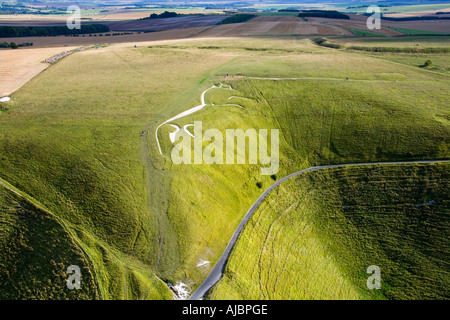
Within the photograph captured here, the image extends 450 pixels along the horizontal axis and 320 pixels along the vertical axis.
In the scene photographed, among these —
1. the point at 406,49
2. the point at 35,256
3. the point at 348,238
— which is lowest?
the point at 348,238

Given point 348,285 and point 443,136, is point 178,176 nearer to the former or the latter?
point 348,285

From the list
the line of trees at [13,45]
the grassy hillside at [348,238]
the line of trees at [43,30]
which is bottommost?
the grassy hillside at [348,238]

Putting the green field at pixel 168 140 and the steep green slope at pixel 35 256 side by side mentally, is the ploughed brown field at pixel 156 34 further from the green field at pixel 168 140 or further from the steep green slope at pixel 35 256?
the steep green slope at pixel 35 256

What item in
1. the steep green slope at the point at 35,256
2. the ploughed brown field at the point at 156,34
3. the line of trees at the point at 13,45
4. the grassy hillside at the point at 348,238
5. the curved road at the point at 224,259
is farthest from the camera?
the line of trees at the point at 13,45

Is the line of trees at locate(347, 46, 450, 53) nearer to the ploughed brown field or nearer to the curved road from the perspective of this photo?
the ploughed brown field

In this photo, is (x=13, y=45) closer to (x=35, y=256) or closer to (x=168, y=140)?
(x=168, y=140)

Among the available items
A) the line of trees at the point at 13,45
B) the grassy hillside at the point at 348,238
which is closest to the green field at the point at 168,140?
the grassy hillside at the point at 348,238

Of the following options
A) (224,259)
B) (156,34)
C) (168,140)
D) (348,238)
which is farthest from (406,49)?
(156,34)

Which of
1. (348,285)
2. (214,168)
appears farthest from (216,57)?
(348,285)
